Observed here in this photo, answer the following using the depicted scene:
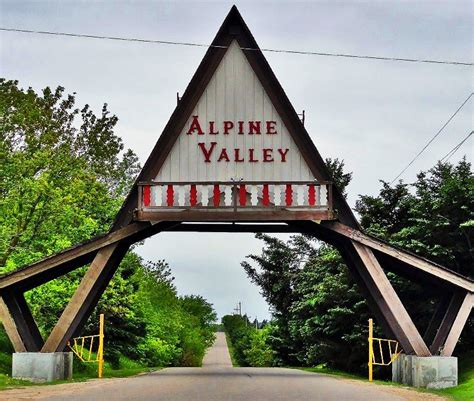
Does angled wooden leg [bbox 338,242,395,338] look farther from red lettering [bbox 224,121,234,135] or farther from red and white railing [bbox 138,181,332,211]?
red lettering [bbox 224,121,234,135]

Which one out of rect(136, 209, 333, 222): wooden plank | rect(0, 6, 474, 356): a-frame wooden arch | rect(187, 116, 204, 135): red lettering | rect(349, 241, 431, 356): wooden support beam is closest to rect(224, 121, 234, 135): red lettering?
rect(187, 116, 204, 135): red lettering

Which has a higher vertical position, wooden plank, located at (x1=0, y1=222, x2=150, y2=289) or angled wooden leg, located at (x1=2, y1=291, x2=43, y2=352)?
wooden plank, located at (x1=0, y1=222, x2=150, y2=289)

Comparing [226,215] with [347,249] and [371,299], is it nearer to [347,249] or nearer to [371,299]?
[347,249]

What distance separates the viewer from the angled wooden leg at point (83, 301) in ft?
79.7

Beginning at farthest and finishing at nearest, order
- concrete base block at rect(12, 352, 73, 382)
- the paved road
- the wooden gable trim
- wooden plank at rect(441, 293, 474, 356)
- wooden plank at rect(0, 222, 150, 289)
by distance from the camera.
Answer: the wooden gable trim
wooden plank at rect(0, 222, 150, 289)
wooden plank at rect(441, 293, 474, 356)
concrete base block at rect(12, 352, 73, 382)
the paved road

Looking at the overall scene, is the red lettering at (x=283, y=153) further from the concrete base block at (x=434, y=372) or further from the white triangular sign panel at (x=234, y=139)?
the concrete base block at (x=434, y=372)

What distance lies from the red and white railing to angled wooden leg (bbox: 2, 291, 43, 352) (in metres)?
4.57

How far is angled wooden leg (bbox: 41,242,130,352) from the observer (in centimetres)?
2430

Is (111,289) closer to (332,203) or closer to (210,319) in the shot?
(332,203)

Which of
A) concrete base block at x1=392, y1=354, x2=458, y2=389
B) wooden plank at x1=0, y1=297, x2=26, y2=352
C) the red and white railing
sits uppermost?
the red and white railing

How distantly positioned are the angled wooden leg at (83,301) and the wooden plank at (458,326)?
10.1 meters

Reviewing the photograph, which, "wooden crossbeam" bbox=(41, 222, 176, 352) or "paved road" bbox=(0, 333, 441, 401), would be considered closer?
"paved road" bbox=(0, 333, 441, 401)

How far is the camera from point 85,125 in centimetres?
5588

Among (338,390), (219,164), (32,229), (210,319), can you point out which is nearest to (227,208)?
(219,164)
